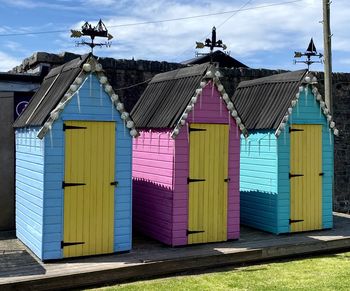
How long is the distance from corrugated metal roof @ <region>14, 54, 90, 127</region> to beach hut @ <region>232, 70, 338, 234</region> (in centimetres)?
384

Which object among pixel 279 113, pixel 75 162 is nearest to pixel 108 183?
pixel 75 162

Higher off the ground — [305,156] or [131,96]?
[131,96]

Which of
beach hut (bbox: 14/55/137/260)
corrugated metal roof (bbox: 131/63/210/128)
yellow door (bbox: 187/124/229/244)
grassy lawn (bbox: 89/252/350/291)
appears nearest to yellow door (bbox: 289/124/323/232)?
grassy lawn (bbox: 89/252/350/291)

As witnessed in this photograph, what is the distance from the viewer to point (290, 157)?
9.30 meters

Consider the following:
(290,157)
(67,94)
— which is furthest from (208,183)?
(67,94)

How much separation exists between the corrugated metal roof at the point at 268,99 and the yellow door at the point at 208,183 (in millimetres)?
1322

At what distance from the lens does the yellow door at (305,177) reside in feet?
30.7

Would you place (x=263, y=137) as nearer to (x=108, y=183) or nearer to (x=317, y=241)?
(x=317, y=241)

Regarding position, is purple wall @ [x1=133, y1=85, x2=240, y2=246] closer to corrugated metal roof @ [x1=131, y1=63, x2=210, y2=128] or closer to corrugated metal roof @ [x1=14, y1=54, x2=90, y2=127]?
corrugated metal roof @ [x1=131, y1=63, x2=210, y2=128]

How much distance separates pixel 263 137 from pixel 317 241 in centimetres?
220

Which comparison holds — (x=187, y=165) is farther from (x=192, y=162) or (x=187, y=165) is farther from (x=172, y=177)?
(x=172, y=177)

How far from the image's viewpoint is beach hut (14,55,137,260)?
7.10 metres

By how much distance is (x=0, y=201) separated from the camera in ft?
30.7

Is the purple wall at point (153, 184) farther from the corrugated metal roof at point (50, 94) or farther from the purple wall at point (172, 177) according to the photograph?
the corrugated metal roof at point (50, 94)
